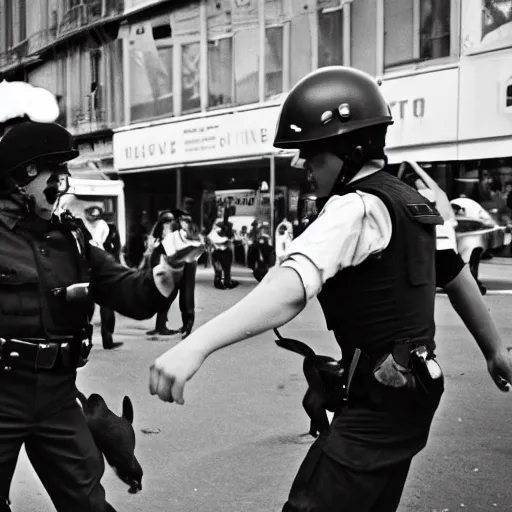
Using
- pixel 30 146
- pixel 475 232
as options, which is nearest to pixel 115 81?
pixel 475 232

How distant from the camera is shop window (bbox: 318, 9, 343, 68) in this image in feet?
68.2

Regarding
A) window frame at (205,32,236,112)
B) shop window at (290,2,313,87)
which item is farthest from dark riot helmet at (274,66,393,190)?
window frame at (205,32,236,112)

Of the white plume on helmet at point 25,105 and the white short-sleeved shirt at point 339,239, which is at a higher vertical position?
the white plume on helmet at point 25,105

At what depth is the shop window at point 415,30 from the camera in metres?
18.3

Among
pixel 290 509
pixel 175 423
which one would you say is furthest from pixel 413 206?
pixel 175 423

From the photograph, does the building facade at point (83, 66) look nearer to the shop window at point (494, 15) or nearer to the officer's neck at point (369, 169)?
the shop window at point (494, 15)

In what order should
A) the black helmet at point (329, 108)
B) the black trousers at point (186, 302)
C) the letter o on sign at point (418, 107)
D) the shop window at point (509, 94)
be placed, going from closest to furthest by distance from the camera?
the black helmet at point (329, 108)
the black trousers at point (186, 302)
the shop window at point (509, 94)
the letter o on sign at point (418, 107)

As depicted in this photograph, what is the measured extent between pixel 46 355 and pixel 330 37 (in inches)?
751

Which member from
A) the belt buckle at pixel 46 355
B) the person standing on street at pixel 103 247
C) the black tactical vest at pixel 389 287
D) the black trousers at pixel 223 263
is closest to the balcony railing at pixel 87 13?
the black trousers at pixel 223 263

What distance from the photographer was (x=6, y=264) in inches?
114

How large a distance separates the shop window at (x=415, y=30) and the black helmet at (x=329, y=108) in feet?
54.1

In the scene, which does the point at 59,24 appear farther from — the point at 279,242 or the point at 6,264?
the point at 6,264

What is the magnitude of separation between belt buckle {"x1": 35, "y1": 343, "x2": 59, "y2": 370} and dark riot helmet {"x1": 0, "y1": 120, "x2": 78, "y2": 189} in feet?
1.87

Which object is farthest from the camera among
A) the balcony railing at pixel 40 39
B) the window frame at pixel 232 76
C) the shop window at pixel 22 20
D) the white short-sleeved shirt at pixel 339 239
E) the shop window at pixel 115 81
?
the shop window at pixel 22 20
